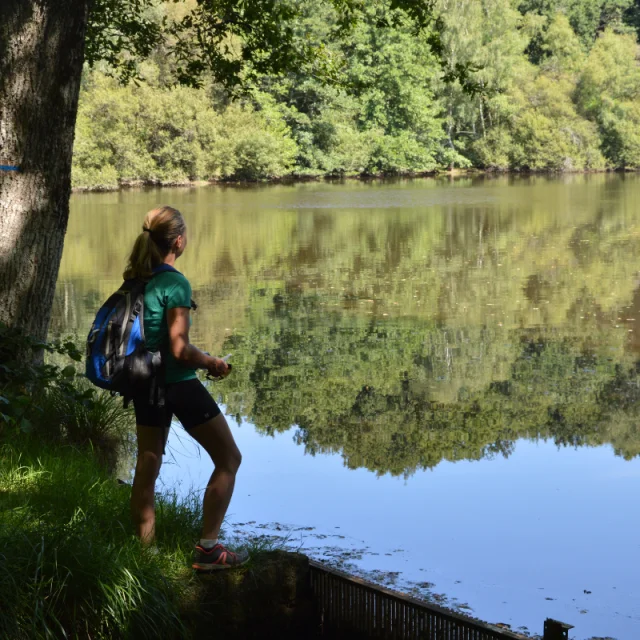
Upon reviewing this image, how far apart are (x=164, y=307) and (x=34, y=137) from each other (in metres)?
2.10

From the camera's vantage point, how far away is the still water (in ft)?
17.5

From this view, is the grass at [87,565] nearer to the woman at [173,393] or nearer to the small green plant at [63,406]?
the woman at [173,393]

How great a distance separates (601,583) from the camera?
5051mm

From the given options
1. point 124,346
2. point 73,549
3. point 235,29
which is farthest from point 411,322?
point 73,549

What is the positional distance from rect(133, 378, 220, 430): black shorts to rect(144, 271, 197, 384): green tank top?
45 mm

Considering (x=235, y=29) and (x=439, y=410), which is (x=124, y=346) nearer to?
(x=439, y=410)

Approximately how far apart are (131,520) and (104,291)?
1149cm

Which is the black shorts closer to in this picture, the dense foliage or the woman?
the woman

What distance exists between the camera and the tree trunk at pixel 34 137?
5.22 meters

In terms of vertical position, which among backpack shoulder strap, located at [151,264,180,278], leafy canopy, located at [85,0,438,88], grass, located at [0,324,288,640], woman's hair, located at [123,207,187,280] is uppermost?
leafy canopy, located at [85,0,438,88]

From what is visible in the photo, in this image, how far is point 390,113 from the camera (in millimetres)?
57719

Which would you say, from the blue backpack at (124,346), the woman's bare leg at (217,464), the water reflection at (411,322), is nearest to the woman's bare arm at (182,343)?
the blue backpack at (124,346)

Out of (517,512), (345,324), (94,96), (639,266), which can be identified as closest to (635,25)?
(94,96)

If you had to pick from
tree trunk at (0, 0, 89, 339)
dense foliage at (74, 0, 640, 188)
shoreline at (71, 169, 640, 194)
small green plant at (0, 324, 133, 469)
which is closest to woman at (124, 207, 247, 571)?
small green plant at (0, 324, 133, 469)
